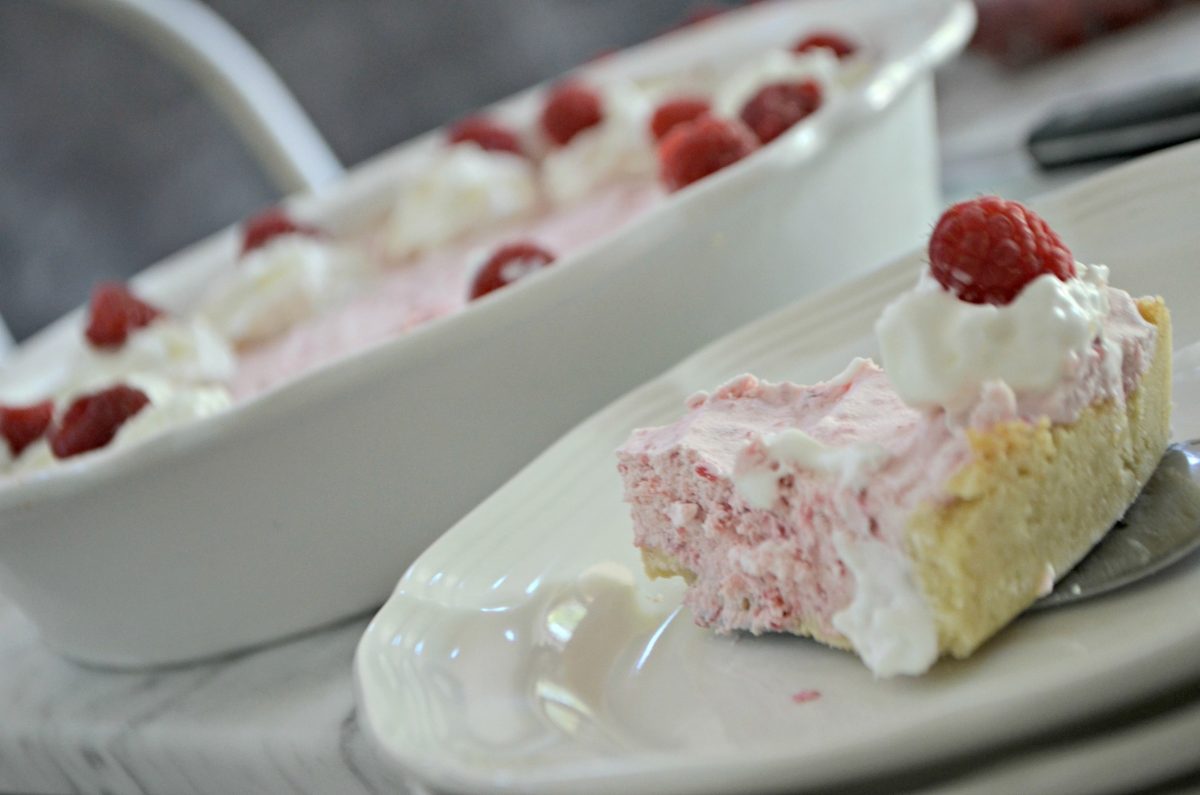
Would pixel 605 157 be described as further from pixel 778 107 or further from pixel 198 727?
pixel 198 727

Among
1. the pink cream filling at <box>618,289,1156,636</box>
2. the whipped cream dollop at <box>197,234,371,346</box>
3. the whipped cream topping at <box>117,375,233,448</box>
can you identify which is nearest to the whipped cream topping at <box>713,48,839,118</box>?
the whipped cream dollop at <box>197,234,371,346</box>

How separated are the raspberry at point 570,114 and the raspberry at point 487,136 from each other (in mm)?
47

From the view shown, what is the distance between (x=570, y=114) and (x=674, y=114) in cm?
19

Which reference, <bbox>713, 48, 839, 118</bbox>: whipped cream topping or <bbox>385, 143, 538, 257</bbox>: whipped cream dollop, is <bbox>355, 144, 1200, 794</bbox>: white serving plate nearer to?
<bbox>713, 48, 839, 118</bbox>: whipped cream topping

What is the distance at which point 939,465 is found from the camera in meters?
0.49

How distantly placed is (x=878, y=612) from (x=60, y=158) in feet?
8.22

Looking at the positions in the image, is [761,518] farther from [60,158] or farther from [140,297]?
[60,158]

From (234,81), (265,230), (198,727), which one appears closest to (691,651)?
(198,727)

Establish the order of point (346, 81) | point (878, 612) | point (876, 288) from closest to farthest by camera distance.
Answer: point (878, 612) < point (876, 288) < point (346, 81)

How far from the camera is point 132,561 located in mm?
796

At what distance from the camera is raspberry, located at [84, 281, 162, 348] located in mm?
1253

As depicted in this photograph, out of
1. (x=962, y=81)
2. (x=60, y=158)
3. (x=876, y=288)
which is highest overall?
(x=876, y=288)

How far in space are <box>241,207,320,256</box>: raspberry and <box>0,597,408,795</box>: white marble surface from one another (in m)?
0.59

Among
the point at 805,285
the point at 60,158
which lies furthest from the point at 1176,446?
the point at 60,158
